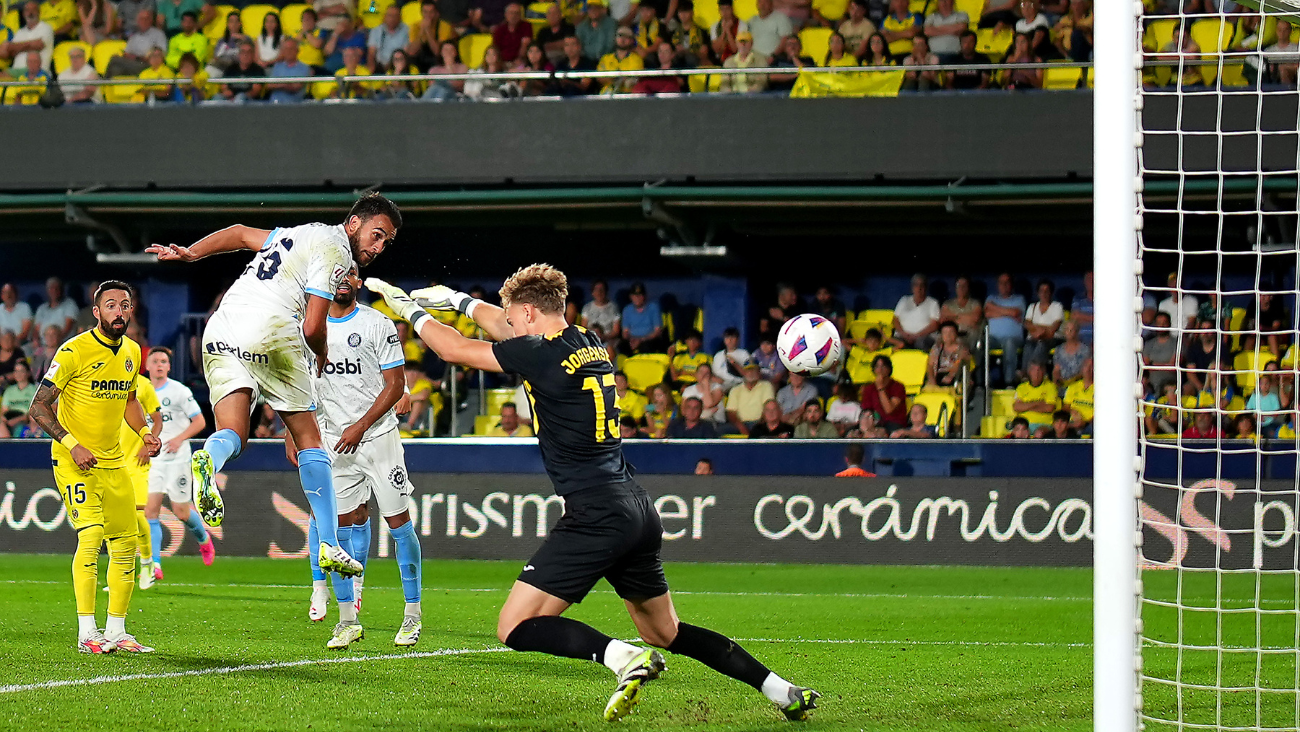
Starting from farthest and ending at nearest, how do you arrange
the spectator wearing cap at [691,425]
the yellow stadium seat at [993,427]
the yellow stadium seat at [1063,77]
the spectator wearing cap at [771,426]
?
the yellow stadium seat at [1063,77], the spectator wearing cap at [691,425], the spectator wearing cap at [771,426], the yellow stadium seat at [993,427]

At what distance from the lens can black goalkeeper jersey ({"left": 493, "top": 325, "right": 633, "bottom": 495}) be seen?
574 centimetres

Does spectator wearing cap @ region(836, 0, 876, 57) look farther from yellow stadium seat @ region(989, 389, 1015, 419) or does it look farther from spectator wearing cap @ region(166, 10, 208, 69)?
spectator wearing cap @ region(166, 10, 208, 69)

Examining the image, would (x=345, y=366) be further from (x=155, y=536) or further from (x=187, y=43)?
(x=187, y=43)

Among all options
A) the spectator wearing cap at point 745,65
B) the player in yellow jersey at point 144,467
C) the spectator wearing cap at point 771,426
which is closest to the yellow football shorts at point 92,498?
the player in yellow jersey at point 144,467

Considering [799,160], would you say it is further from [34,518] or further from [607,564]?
[607,564]

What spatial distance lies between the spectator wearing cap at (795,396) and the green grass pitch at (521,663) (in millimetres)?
3884

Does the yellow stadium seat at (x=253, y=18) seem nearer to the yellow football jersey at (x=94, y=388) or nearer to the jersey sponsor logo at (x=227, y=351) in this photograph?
the yellow football jersey at (x=94, y=388)

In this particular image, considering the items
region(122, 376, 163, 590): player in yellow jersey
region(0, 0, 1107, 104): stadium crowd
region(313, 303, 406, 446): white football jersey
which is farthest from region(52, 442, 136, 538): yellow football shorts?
region(0, 0, 1107, 104): stadium crowd

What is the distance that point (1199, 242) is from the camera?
60.6 feet

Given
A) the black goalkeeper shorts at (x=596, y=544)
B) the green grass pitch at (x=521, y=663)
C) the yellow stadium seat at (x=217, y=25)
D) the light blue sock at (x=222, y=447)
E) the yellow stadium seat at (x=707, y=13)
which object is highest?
the yellow stadium seat at (x=217, y=25)

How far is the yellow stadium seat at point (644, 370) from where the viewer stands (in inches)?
712

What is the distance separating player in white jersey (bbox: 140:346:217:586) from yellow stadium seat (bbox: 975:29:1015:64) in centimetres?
988

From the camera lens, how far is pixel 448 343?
5879 millimetres

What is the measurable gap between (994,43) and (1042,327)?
347cm
